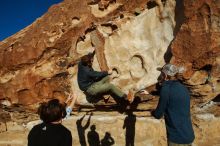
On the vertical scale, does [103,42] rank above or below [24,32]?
below

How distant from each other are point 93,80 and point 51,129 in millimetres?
3535

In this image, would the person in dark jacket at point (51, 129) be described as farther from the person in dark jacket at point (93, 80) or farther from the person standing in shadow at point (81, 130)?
the person standing in shadow at point (81, 130)

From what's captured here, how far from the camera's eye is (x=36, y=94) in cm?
804

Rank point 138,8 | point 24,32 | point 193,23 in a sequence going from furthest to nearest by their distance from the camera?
point 24,32 → point 138,8 → point 193,23

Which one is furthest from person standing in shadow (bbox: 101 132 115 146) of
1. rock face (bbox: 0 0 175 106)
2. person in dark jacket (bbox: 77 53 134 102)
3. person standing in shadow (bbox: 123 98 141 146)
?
person in dark jacket (bbox: 77 53 134 102)

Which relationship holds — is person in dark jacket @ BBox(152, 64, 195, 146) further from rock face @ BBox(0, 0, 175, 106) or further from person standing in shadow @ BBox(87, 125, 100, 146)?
person standing in shadow @ BBox(87, 125, 100, 146)

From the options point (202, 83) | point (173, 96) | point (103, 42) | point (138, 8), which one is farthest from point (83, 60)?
point (173, 96)

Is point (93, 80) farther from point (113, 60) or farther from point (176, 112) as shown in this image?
point (176, 112)

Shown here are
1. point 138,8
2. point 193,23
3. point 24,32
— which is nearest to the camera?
point 193,23

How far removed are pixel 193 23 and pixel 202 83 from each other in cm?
114

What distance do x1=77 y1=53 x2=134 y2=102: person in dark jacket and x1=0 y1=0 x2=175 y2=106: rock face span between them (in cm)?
72

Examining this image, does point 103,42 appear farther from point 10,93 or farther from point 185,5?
point 10,93

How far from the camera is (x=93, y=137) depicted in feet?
25.2

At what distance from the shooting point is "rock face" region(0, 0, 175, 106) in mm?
7414
